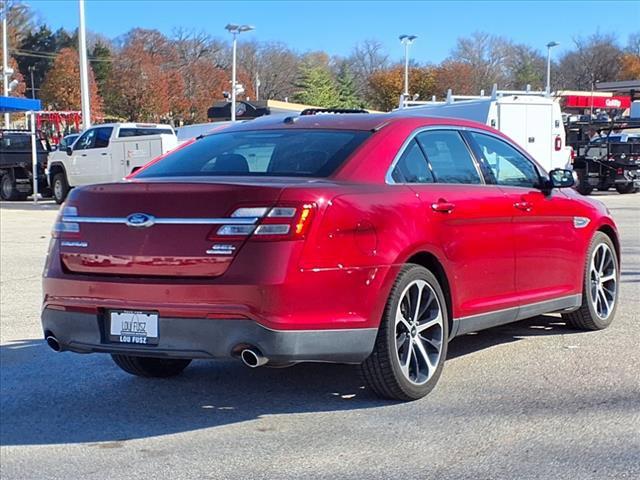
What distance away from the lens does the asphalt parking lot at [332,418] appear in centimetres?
424

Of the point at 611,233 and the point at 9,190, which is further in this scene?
the point at 9,190

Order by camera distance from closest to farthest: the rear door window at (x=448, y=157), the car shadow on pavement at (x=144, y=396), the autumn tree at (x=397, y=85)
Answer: the car shadow on pavement at (x=144, y=396), the rear door window at (x=448, y=157), the autumn tree at (x=397, y=85)

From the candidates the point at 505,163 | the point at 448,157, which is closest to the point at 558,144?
the point at 505,163

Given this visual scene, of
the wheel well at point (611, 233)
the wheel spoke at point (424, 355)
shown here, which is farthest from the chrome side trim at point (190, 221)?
the wheel well at point (611, 233)

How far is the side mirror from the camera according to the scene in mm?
6488

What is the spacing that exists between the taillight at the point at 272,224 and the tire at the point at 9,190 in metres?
24.9

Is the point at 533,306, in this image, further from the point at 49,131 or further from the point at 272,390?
the point at 49,131

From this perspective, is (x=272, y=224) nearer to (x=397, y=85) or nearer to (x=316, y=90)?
(x=397, y=85)

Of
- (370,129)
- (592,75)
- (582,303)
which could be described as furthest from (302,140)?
(592,75)

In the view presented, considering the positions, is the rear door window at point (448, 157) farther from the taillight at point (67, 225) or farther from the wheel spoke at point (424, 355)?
the taillight at point (67, 225)

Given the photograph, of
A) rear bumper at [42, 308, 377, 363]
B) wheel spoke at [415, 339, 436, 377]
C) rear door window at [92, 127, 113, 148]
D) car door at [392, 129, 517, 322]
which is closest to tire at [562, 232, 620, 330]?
car door at [392, 129, 517, 322]

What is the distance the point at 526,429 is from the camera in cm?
464

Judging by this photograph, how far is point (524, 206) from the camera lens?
6.09 metres

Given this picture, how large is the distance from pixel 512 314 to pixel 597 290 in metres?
1.39
